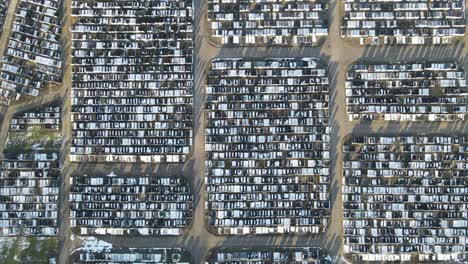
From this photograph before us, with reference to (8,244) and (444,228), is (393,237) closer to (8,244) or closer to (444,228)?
(444,228)

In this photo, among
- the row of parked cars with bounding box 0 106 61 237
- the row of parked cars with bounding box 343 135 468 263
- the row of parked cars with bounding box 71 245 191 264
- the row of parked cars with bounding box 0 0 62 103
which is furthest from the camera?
the row of parked cars with bounding box 0 0 62 103

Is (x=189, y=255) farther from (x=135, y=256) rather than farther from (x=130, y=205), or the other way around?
(x=130, y=205)

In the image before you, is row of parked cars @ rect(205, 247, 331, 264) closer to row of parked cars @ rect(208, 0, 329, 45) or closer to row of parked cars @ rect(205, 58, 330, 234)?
row of parked cars @ rect(205, 58, 330, 234)

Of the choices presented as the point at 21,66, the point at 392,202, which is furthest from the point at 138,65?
the point at 392,202

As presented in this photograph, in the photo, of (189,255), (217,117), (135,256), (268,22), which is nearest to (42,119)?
(135,256)

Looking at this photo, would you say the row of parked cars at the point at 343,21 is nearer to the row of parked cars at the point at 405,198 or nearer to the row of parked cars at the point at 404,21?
the row of parked cars at the point at 404,21

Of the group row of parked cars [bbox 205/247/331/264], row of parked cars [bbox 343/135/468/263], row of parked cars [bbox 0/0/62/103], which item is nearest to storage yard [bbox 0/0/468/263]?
row of parked cars [bbox 343/135/468/263]

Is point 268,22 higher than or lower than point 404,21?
lower
